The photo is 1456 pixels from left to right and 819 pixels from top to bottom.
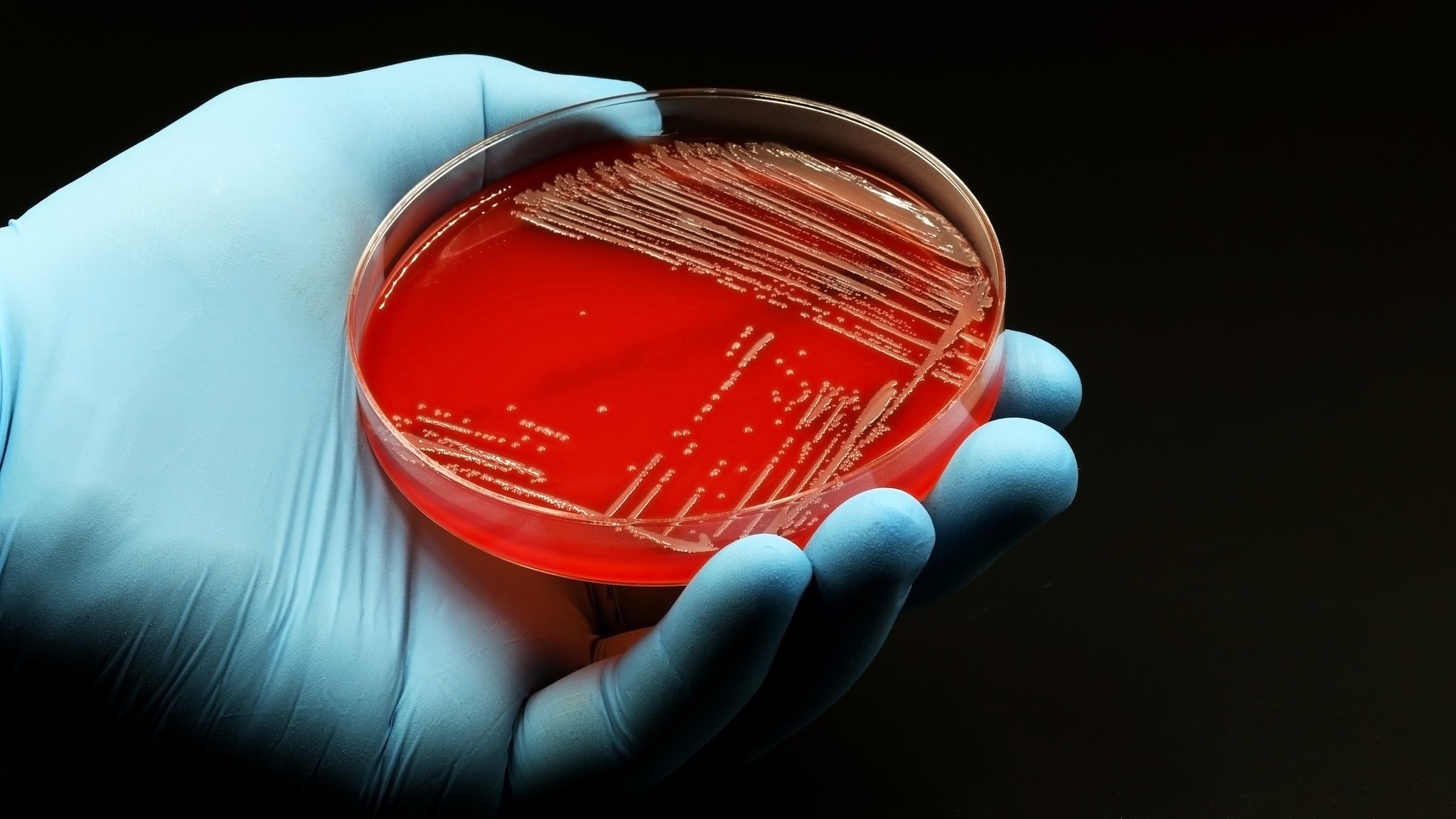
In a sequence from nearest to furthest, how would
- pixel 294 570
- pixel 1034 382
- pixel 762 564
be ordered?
1. pixel 762 564
2. pixel 294 570
3. pixel 1034 382

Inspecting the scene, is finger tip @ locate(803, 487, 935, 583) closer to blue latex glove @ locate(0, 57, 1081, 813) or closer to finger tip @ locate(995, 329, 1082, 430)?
blue latex glove @ locate(0, 57, 1081, 813)

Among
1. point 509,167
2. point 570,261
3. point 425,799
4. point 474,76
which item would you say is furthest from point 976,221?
point 425,799

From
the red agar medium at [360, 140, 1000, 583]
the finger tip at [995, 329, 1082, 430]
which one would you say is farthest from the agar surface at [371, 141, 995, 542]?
the finger tip at [995, 329, 1082, 430]

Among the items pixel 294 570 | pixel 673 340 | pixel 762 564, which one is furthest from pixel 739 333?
pixel 294 570

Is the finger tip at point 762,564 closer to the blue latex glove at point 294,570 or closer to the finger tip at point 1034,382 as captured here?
the blue latex glove at point 294,570

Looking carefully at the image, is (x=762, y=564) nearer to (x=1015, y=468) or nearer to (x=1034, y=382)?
(x=1015, y=468)
